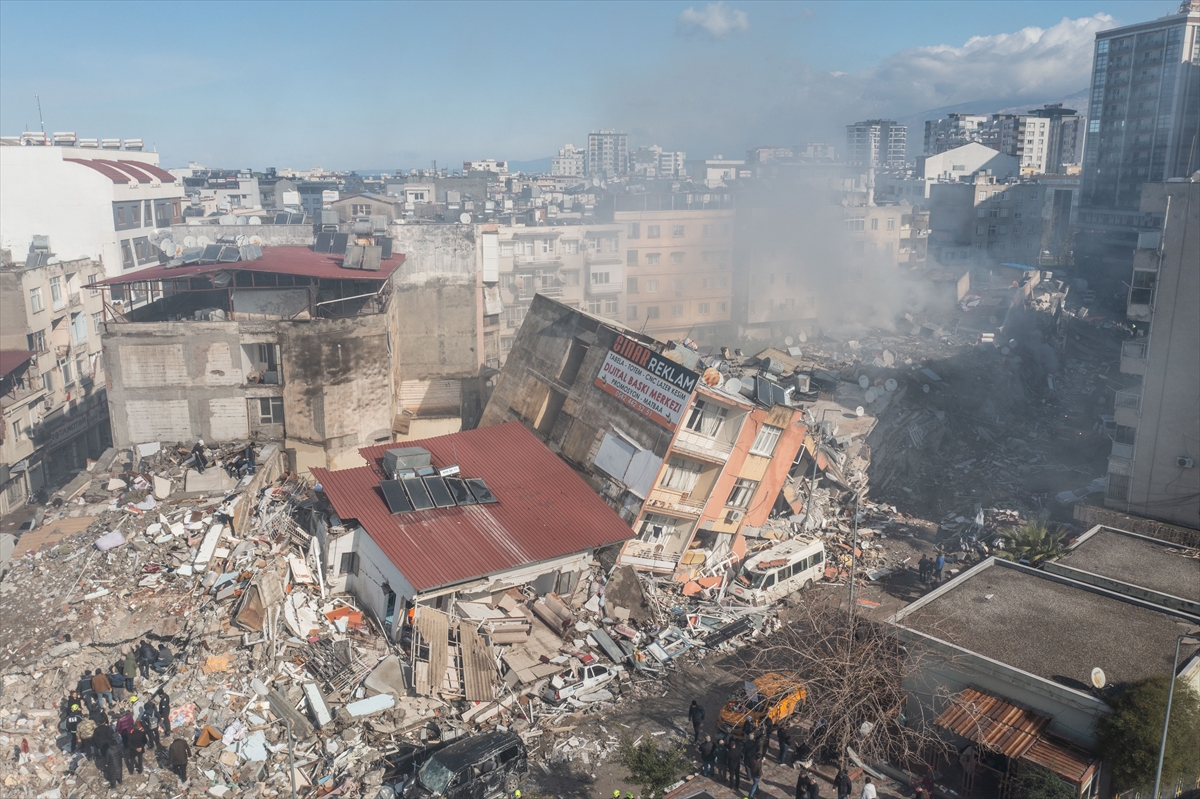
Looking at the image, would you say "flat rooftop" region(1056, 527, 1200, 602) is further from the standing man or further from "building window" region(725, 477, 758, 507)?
the standing man

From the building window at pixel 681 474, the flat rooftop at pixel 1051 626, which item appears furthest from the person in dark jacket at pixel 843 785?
the building window at pixel 681 474

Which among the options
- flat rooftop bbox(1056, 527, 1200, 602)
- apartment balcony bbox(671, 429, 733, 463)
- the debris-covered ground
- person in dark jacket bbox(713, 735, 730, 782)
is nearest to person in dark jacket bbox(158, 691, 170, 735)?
the debris-covered ground

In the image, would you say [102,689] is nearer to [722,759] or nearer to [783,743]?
[722,759]

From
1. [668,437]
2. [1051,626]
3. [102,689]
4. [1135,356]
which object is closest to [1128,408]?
[1135,356]

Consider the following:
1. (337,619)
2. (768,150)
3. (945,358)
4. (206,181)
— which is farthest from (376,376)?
(768,150)

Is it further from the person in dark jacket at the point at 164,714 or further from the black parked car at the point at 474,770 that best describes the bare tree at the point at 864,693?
the person in dark jacket at the point at 164,714
